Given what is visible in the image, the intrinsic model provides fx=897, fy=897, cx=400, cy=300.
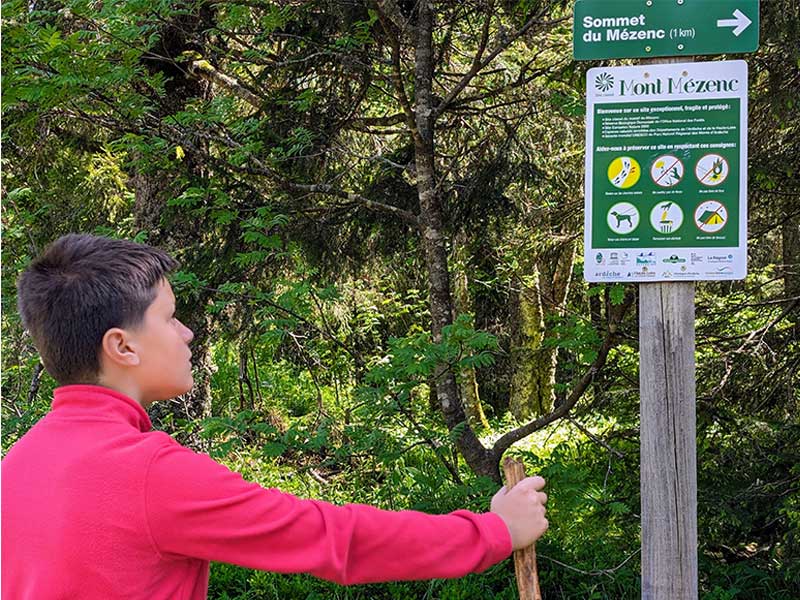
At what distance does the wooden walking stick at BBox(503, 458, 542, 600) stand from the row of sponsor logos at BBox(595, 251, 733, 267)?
1.13 metres

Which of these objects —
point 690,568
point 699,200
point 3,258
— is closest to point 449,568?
point 690,568

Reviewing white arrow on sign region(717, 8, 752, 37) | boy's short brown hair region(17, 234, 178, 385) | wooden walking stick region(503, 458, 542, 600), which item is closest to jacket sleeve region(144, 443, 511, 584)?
wooden walking stick region(503, 458, 542, 600)

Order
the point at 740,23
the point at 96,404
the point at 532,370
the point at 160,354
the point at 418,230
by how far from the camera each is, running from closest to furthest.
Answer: the point at 96,404 → the point at 160,354 → the point at 740,23 → the point at 418,230 → the point at 532,370

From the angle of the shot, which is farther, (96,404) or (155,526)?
(96,404)

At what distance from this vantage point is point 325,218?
6508 mm

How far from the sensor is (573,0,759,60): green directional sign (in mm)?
2971

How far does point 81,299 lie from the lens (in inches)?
76.9

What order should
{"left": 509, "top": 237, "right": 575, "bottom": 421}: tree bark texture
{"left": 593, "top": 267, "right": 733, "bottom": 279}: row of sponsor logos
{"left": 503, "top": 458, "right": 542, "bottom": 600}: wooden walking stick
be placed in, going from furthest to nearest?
{"left": 509, "top": 237, "right": 575, "bottom": 421}: tree bark texture → {"left": 593, "top": 267, "right": 733, "bottom": 279}: row of sponsor logos → {"left": 503, "top": 458, "right": 542, "bottom": 600}: wooden walking stick

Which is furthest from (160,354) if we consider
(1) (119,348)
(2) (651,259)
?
(2) (651,259)

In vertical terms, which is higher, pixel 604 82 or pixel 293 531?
pixel 604 82

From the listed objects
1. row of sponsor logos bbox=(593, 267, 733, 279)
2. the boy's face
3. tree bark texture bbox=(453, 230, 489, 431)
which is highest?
row of sponsor logos bbox=(593, 267, 733, 279)

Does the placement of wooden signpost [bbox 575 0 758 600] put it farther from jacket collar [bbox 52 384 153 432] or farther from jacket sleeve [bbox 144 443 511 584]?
jacket collar [bbox 52 384 153 432]

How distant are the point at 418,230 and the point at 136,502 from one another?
182 inches

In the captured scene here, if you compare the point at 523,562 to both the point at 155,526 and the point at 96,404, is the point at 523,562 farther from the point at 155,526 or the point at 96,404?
the point at 96,404
